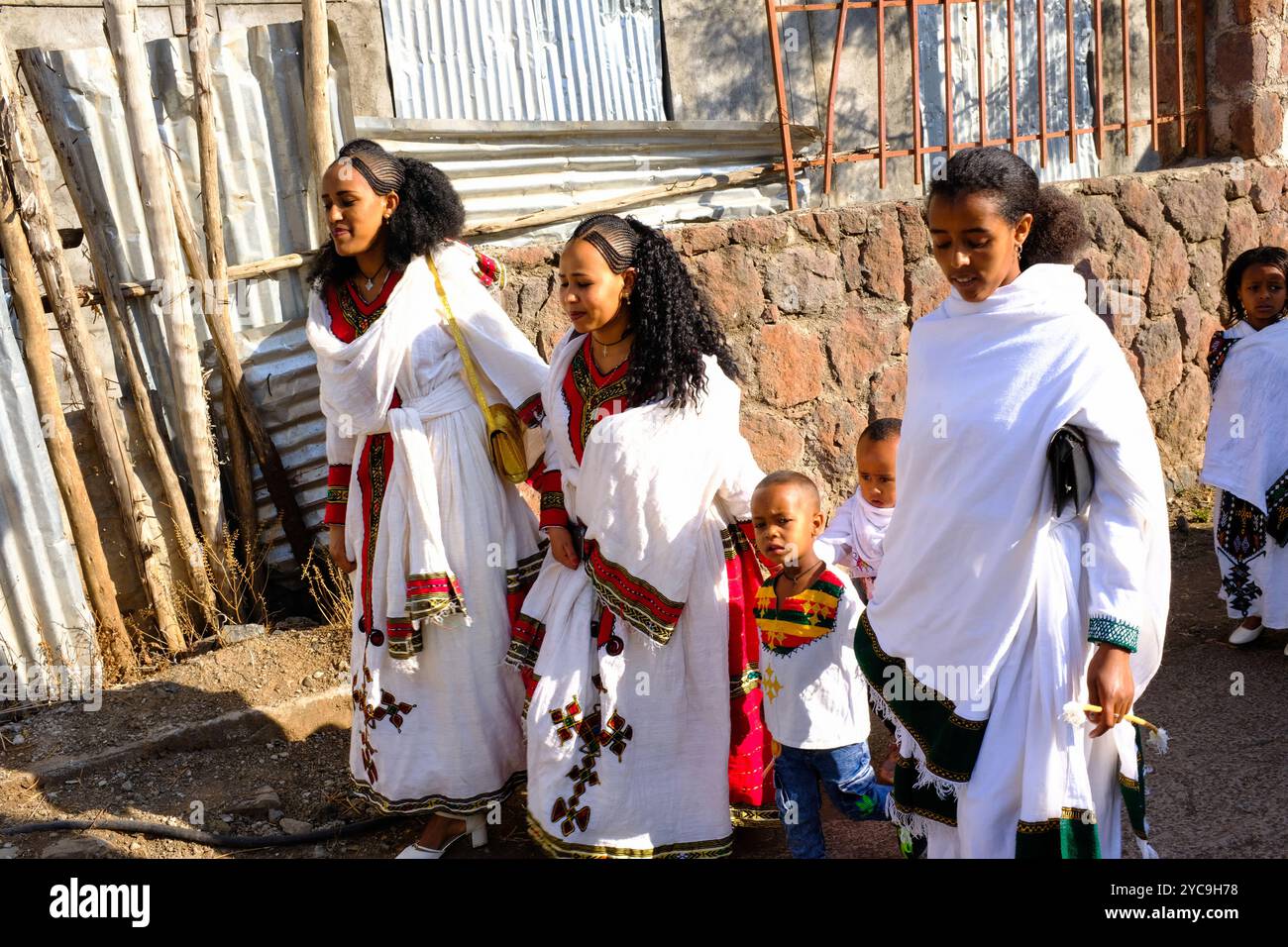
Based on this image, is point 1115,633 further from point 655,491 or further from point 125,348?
point 125,348

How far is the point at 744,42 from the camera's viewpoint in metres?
7.20

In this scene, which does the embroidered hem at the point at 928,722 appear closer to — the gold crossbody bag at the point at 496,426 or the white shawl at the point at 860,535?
the white shawl at the point at 860,535

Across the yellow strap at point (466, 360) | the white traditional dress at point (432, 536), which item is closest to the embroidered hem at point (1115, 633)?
the white traditional dress at point (432, 536)

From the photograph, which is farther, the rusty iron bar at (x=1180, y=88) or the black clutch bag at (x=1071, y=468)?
the rusty iron bar at (x=1180, y=88)

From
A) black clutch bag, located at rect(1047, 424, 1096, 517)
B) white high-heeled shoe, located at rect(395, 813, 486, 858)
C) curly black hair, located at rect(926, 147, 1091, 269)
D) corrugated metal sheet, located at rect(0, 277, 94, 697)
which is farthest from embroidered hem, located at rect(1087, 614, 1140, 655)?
corrugated metal sheet, located at rect(0, 277, 94, 697)

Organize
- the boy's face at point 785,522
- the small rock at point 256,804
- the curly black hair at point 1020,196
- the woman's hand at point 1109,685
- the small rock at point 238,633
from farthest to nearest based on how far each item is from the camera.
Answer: the small rock at point 238,633 → the small rock at point 256,804 → the boy's face at point 785,522 → the curly black hair at point 1020,196 → the woman's hand at point 1109,685

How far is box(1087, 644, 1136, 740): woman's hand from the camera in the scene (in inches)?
102

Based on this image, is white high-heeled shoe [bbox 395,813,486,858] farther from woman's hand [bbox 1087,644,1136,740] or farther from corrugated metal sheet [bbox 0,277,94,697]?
woman's hand [bbox 1087,644,1136,740]

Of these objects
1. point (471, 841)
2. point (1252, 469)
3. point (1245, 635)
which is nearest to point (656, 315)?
point (471, 841)

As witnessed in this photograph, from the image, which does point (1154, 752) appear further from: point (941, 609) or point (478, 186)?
point (478, 186)

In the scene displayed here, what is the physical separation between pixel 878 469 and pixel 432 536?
1343 millimetres

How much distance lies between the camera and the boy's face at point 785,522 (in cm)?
336

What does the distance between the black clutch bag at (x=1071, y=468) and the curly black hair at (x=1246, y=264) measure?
297 centimetres

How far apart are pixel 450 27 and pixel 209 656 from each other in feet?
10.4
